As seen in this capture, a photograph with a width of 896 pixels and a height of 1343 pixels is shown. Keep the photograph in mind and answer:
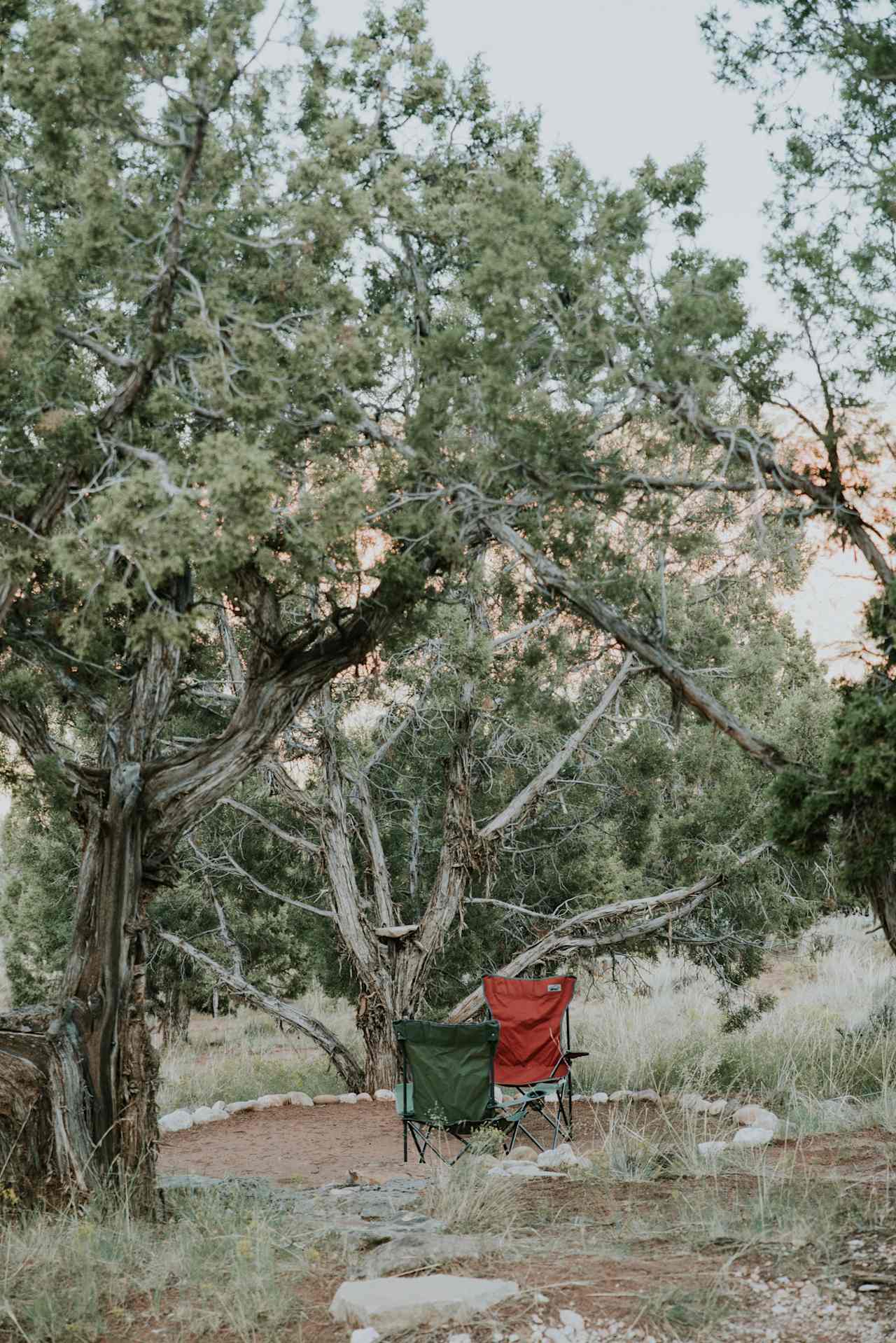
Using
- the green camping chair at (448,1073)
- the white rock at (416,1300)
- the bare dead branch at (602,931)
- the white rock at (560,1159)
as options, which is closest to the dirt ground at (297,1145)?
the green camping chair at (448,1073)

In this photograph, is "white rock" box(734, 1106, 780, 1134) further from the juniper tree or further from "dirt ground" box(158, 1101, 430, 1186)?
the juniper tree

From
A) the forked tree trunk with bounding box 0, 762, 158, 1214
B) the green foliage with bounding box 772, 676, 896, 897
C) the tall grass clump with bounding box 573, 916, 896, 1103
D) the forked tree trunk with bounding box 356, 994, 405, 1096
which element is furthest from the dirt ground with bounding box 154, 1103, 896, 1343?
the forked tree trunk with bounding box 356, 994, 405, 1096

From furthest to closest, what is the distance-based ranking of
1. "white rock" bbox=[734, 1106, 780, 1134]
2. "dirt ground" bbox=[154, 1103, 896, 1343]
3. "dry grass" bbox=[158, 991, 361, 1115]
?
"dry grass" bbox=[158, 991, 361, 1115] → "white rock" bbox=[734, 1106, 780, 1134] → "dirt ground" bbox=[154, 1103, 896, 1343]

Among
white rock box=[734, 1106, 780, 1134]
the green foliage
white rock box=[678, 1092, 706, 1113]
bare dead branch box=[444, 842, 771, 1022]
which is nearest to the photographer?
the green foliage

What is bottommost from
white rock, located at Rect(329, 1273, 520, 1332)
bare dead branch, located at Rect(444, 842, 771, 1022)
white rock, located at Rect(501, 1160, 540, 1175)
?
white rock, located at Rect(501, 1160, 540, 1175)

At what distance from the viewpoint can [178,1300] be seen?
13.4 feet

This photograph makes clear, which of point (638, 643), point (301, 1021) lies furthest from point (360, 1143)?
point (638, 643)

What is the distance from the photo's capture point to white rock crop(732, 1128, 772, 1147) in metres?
6.52

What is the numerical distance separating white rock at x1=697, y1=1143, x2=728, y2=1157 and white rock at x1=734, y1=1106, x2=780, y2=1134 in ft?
3.68

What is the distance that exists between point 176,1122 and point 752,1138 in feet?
14.1

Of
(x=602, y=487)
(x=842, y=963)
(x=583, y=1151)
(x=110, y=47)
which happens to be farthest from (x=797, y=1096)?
(x=842, y=963)

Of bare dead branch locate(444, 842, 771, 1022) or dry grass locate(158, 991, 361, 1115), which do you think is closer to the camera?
bare dead branch locate(444, 842, 771, 1022)

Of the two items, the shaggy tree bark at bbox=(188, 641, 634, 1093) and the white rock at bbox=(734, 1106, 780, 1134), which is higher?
the shaggy tree bark at bbox=(188, 641, 634, 1093)

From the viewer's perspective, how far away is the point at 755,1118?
7.42 meters
